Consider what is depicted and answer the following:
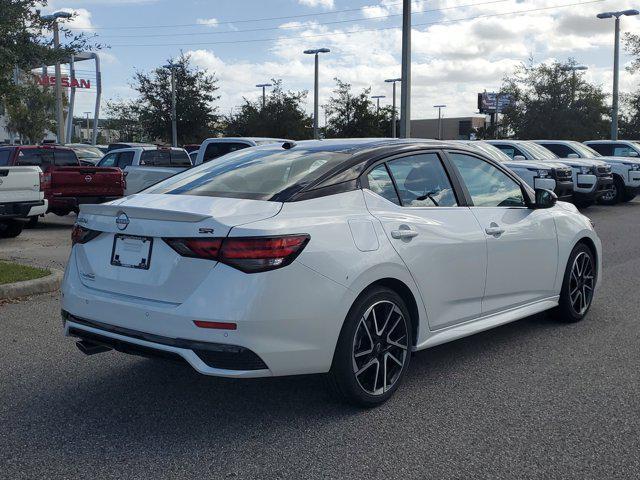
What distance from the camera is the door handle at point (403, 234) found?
4453 mm

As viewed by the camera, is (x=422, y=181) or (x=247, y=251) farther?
(x=422, y=181)

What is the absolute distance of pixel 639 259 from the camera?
1024cm

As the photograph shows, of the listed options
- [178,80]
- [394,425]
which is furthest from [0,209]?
[178,80]

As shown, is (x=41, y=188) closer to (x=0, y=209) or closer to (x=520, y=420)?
(x=0, y=209)

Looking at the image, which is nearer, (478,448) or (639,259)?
(478,448)

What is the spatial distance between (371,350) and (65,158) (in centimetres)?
1475

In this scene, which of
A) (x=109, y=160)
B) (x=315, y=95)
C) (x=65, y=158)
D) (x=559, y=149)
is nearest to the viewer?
(x=65, y=158)

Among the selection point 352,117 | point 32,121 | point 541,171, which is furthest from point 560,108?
point 32,121

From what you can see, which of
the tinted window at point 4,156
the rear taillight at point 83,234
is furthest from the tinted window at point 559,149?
the rear taillight at point 83,234

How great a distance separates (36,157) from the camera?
16.9 m

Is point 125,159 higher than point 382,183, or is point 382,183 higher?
point 125,159

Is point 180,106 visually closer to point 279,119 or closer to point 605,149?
point 279,119

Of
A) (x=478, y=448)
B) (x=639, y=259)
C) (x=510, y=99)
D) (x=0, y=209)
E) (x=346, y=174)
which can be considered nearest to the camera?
(x=478, y=448)

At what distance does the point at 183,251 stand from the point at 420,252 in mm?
1527
